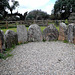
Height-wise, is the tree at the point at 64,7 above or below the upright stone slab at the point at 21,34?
above

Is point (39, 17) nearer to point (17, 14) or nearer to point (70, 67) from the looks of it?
point (17, 14)

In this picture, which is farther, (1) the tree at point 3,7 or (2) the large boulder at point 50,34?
(1) the tree at point 3,7

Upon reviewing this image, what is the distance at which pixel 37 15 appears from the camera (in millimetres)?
25062

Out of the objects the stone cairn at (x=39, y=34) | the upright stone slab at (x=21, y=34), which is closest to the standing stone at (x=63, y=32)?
the stone cairn at (x=39, y=34)

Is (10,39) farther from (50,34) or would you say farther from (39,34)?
(50,34)

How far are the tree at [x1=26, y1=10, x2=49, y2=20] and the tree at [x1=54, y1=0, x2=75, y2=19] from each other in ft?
10.4

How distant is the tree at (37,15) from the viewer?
24969 millimetres

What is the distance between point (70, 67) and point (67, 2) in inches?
947

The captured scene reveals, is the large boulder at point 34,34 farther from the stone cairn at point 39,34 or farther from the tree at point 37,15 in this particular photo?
the tree at point 37,15

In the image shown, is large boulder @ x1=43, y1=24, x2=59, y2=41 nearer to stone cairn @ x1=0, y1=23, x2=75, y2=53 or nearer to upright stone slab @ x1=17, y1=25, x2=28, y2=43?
stone cairn @ x1=0, y1=23, x2=75, y2=53

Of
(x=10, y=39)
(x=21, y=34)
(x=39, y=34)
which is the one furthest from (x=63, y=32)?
(x=10, y=39)

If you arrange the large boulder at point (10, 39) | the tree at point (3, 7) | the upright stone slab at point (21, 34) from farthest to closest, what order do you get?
the tree at point (3, 7) → the upright stone slab at point (21, 34) → the large boulder at point (10, 39)

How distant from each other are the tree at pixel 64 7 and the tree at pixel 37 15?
3.17 metres

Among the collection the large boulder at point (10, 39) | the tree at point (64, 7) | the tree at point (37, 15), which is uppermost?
the tree at point (64, 7)
